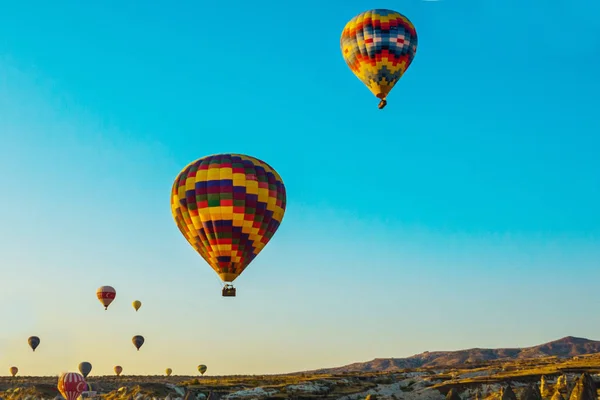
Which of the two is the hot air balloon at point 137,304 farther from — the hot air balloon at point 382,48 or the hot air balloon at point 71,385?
the hot air balloon at point 382,48

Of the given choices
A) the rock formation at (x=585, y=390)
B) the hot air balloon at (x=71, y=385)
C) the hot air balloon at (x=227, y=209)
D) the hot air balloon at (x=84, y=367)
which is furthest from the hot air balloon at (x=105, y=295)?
the rock formation at (x=585, y=390)

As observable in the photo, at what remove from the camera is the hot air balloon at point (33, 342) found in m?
142

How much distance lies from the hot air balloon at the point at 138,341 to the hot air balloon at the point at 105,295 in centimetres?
2532

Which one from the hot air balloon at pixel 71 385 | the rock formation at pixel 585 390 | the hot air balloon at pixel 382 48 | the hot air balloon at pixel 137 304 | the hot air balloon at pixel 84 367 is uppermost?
the hot air balloon at pixel 382 48

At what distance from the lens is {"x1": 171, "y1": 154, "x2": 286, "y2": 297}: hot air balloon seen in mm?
54531

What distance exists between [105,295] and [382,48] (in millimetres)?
70177

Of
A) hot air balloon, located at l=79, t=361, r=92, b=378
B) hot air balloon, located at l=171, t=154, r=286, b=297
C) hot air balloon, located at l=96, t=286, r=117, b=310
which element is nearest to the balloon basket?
hot air balloon, located at l=171, t=154, r=286, b=297

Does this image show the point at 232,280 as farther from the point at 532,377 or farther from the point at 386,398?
the point at 532,377

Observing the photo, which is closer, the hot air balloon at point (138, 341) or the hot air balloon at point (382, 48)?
the hot air balloon at point (382, 48)

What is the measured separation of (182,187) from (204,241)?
475 cm

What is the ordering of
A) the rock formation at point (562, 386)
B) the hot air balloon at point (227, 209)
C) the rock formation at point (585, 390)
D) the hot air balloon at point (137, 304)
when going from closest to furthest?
the rock formation at point (585, 390) → the hot air balloon at point (227, 209) → the rock formation at point (562, 386) → the hot air balloon at point (137, 304)

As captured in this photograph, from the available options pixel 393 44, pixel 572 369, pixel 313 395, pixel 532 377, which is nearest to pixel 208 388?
pixel 313 395

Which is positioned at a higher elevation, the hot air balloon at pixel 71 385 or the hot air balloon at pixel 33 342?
the hot air balloon at pixel 33 342

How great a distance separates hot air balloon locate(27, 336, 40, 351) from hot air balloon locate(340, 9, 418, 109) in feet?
338
